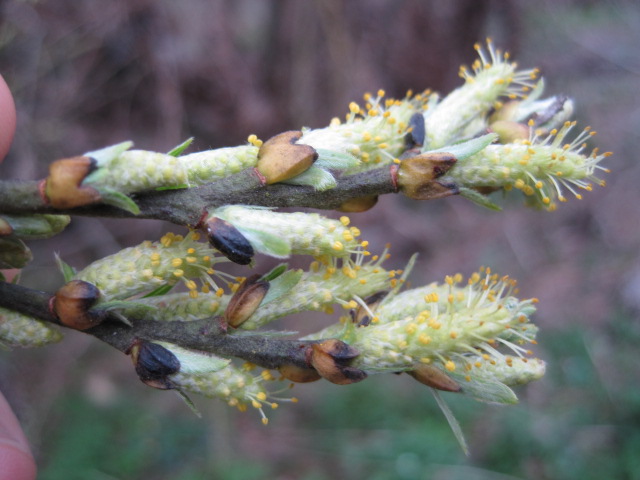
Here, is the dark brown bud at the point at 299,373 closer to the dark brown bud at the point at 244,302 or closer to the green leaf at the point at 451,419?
the dark brown bud at the point at 244,302

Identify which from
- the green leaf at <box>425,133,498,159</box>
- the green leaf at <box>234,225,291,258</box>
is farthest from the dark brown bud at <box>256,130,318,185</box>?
the green leaf at <box>425,133,498,159</box>

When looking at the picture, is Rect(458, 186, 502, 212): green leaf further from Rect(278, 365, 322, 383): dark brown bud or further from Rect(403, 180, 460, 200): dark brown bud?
Rect(278, 365, 322, 383): dark brown bud

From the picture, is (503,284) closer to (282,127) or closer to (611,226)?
(282,127)

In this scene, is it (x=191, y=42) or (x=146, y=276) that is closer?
(x=146, y=276)

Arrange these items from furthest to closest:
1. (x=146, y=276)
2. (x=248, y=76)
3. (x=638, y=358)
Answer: (x=248, y=76), (x=638, y=358), (x=146, y=276)

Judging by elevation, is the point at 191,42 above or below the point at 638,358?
above

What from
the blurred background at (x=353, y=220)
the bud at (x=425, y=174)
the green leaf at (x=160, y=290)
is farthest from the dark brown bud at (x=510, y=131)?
the blurred background at (x=353, y=220)

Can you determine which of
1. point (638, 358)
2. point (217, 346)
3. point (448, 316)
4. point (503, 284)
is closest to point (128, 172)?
point (217, 346)
